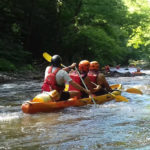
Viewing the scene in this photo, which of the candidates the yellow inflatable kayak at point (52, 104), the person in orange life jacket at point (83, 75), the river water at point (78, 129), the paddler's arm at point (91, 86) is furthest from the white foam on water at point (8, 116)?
the paddler's arm at point (91, 86)

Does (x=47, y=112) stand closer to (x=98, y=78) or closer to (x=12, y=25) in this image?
(x=98, y=78)

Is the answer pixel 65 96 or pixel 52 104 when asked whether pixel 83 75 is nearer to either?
pixel 65 96

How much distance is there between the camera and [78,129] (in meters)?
4.92

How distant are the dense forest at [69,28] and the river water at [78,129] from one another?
478 inches

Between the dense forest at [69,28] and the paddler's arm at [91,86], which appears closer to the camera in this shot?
the paddler's arm at [91,86]

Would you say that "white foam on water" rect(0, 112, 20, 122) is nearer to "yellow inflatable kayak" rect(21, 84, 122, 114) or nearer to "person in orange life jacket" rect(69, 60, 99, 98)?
"yellow inflatable kayak" rect(21, 84, 122, 114)

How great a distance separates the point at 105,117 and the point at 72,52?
1880cm

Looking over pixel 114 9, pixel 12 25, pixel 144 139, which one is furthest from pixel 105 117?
pixel 114 9

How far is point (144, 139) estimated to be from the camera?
4.14 m

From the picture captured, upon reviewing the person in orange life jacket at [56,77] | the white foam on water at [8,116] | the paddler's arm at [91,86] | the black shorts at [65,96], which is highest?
the person in orange life jacket at [56,77]

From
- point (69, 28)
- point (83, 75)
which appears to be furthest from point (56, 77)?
point (69, 28)

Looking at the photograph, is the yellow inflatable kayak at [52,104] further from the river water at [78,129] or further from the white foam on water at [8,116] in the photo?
the white foam on water at [8,116]

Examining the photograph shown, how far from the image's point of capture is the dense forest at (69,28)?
19.8m

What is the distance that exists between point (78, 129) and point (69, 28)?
18528 millimetres
